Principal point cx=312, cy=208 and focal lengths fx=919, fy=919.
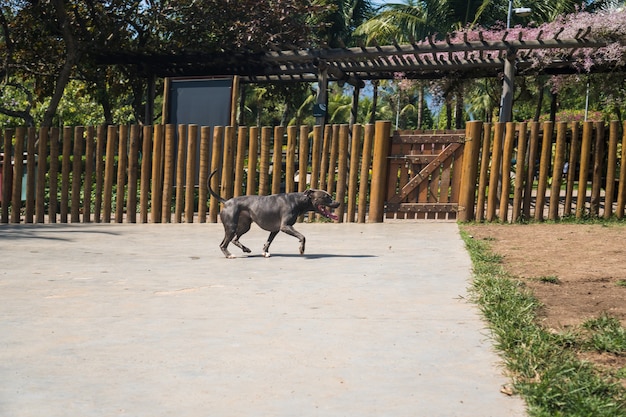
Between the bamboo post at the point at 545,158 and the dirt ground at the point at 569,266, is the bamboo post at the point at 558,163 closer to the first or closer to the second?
the bamboo post at the point at 545,158

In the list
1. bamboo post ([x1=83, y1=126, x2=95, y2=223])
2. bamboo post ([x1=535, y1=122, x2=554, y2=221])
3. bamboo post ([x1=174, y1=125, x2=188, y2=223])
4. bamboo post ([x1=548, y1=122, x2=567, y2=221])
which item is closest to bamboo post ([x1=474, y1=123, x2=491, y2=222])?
bamboo post ([x1=535, y1=122, x2=554, y2=221])

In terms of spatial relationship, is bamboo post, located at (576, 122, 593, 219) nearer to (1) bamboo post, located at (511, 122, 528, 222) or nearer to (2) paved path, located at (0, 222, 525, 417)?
(1) bamboo post, located at (511, 122, 528, 222)

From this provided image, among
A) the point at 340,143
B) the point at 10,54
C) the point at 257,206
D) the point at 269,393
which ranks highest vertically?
the point at 10,54

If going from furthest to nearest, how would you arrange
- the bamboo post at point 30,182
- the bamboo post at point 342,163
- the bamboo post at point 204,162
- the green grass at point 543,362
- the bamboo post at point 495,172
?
1. the bamboo post at point 30,182
2. the bamboo post at point 204,162
3. the bamboo post at point 342,163
4. the bamboo post at point 495,172
5. the green grass at point 543,362

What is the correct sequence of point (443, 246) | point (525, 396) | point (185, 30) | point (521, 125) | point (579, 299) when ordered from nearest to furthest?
point (525, 396) → point (579, 299) → point (443, 246) → point (521, 125) → point (185, 30)

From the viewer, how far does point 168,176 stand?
45.0ft

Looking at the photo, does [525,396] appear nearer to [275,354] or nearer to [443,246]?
[275,354]

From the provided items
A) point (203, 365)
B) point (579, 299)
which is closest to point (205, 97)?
point (579, 299)

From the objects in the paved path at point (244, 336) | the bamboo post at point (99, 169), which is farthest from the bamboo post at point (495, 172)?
the bamboo post at point (99, 169)

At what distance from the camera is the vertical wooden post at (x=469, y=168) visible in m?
13.2

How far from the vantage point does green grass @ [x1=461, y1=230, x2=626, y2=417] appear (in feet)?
14.0

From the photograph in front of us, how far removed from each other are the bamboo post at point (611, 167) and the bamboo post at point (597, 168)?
0.41 ft

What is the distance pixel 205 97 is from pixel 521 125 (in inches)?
262

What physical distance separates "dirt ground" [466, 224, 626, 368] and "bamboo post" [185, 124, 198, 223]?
407cm
